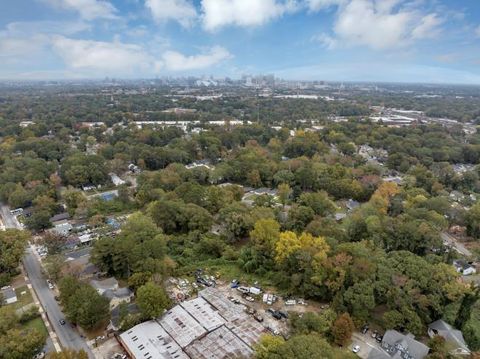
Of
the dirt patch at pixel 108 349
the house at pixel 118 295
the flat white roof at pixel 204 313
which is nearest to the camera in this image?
the dirt patch at pixel 108 349

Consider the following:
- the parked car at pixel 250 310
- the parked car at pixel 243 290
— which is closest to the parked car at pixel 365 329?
the parked car at pixel 250 310

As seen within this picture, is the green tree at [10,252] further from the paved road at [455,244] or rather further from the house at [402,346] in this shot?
the paved road at [455,244]

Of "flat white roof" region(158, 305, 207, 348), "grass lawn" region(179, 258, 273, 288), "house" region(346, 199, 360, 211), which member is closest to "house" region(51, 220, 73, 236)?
"grass lawn" region(179, 258, 273, 288)

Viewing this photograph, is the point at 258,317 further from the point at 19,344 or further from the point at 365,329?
the point at 19,344

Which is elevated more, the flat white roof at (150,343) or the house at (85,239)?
the flat white roof at (150,343)

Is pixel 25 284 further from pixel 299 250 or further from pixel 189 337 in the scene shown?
pixel 299 250

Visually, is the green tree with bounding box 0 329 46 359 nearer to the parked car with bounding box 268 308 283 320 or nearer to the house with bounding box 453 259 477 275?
the parked car with bounding box 268 308 283 320

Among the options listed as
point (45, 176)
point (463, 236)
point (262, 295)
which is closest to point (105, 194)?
point (45, 176)
